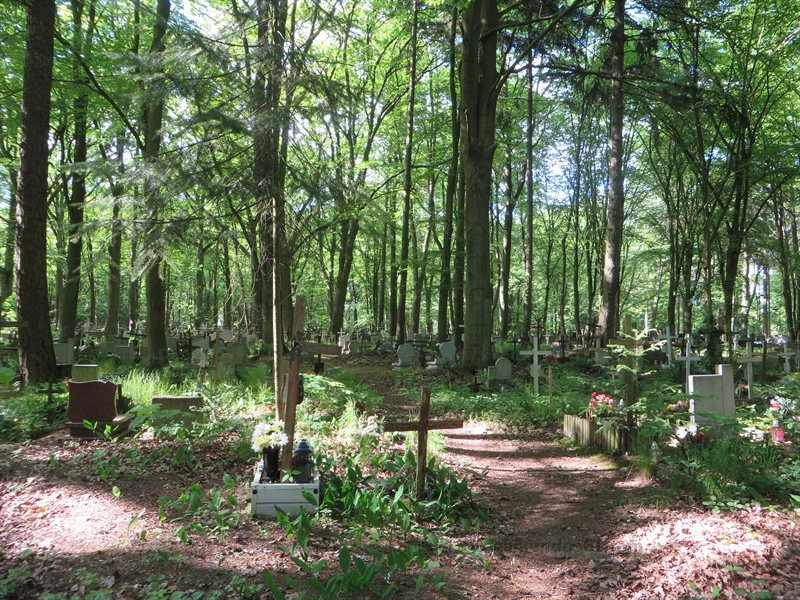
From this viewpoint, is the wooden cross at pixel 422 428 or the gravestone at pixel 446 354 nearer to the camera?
the wooden cross at pixel 422 428

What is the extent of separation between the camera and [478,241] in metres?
12.5

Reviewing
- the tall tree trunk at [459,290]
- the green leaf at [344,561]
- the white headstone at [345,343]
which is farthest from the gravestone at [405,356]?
the green leaf at [344,561]

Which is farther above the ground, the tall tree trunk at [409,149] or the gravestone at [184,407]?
the tall tree trunk at [409,149]

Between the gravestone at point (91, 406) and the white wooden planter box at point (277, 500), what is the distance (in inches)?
124

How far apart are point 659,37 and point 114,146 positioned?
19.8m

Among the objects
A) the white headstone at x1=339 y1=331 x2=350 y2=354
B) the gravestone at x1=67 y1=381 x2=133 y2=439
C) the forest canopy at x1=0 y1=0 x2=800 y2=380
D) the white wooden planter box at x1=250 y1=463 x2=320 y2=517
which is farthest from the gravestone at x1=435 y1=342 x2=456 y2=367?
the white wooden planter box at x1=250 y1=463 x2=320 y2=517

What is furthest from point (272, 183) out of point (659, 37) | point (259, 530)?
point (659, 37)

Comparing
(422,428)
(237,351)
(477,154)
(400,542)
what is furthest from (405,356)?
(400,542)

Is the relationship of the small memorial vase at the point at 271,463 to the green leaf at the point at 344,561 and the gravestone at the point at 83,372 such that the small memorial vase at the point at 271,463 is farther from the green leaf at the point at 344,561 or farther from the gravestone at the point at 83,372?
the gravestone at the point at 83,372

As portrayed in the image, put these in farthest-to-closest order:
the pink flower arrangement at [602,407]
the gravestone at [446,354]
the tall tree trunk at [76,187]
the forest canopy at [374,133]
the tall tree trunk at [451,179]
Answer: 1. the tall tree trunk at [451,179]
2. the gravestone at [446,354]
3. the tall tree trunk at [76,187]
4. the pink flower arrangement at [602,407]
5. the forest canopy at [374,133]

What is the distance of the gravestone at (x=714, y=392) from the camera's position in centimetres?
686

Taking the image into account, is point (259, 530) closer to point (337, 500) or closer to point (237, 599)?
point (337, 500)

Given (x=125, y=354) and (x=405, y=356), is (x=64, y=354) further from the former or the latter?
(x=405, y=356)

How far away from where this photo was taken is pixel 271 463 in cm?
473
